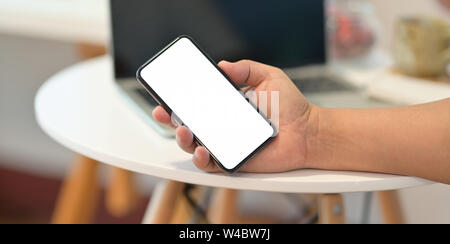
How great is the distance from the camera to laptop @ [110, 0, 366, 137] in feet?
2.56

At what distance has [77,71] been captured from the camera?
0.86 metres

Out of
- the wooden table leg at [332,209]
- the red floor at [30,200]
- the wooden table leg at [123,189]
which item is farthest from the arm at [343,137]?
the red floor at [30,200]

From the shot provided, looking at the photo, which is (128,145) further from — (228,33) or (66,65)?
(66,65)

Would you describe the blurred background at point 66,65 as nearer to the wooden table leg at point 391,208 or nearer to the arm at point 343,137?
the wooden table leg at point 391,208

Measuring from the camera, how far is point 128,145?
1.97 ft

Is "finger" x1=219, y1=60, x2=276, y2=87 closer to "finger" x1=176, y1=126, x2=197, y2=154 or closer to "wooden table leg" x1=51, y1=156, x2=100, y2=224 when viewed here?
"finger" x1=176, y1=126, x2=197, y2=154

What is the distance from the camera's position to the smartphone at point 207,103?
53cm

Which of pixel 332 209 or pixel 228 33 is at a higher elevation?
pixel 228 33

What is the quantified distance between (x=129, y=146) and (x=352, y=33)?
521 millimetres

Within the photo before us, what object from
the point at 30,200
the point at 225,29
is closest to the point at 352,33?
the point at 225,29
